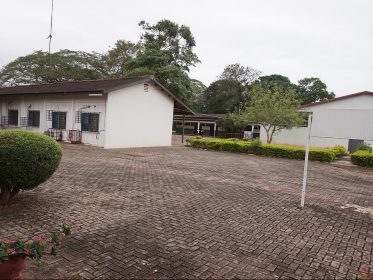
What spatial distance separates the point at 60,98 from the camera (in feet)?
69.9

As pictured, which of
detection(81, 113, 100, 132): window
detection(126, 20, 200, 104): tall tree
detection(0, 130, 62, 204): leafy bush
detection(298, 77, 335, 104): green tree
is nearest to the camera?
detection(0, 130, 62, 204): leafy bush

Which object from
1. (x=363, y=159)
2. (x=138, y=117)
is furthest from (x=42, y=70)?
(x=363, y=159)

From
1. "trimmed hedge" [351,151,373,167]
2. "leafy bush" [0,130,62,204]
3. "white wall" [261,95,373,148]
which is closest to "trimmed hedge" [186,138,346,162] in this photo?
"trimmed hedge" [351,151,373,167]

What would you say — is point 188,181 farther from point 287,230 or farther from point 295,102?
point 295,102

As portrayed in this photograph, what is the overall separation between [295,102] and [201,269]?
25.4 m

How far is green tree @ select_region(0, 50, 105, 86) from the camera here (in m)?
38.4

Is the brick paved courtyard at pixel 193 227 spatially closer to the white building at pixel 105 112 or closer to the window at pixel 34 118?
the white building at pixel 105 112

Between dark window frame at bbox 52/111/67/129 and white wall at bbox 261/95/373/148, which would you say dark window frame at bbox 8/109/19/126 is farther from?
white wall at bbox 261/95/373/148

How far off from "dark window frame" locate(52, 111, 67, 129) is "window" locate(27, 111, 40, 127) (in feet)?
7.08

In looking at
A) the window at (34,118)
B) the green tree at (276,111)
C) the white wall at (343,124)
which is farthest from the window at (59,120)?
the white wall at (343,124)

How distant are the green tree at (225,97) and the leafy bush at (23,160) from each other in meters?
43.4

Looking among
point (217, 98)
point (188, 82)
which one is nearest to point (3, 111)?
point (188, 82)

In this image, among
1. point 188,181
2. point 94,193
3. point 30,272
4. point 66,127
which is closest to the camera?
point 30,272

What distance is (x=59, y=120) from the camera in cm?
2138
